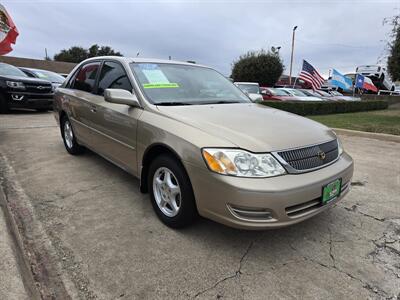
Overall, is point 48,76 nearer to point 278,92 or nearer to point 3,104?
point 3,104

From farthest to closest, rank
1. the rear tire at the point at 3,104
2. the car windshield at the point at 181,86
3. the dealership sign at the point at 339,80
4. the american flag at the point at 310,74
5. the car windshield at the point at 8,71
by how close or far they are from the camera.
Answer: the dealership sign at the point at 339,80 < the american flag at the point at 310,74 < the car windshield at the point at 8,71 < the rear tire at the point at 3,104 < the car windshield at the point at 181,86

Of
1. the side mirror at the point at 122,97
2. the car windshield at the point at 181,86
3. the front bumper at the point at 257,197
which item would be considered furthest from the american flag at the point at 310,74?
the front bumper at the point at 257,197

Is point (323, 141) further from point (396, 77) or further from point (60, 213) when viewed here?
point (396, 77)

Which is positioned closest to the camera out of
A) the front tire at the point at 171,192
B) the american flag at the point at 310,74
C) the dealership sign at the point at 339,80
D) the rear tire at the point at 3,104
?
the front tire at the point at 171,192

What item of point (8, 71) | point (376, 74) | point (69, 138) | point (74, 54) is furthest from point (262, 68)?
point (74, 54)

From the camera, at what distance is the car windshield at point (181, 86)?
321 cm

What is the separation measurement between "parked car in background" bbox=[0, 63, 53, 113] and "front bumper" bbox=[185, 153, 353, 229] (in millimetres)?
8625

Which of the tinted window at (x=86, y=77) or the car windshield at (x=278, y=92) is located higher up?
the tinted window at (x=86, y=77)

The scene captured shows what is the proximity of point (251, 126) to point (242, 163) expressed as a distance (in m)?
0.52

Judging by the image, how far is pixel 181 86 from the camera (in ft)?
11.3

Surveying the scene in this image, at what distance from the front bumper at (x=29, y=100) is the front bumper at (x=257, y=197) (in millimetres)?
8671

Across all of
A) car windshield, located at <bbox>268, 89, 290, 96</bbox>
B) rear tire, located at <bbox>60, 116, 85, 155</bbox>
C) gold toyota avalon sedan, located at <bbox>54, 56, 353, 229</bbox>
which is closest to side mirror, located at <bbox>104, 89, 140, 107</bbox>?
gold toyota avalon sedan, located at <bbox>54, 56, 353, 229</bbox>

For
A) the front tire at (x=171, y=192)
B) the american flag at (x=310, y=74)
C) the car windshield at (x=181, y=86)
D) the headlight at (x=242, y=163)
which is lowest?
the front tire at (x=171, y=192)

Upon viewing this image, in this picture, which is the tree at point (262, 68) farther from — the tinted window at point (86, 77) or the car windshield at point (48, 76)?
the tinted window at point (86, 77)
